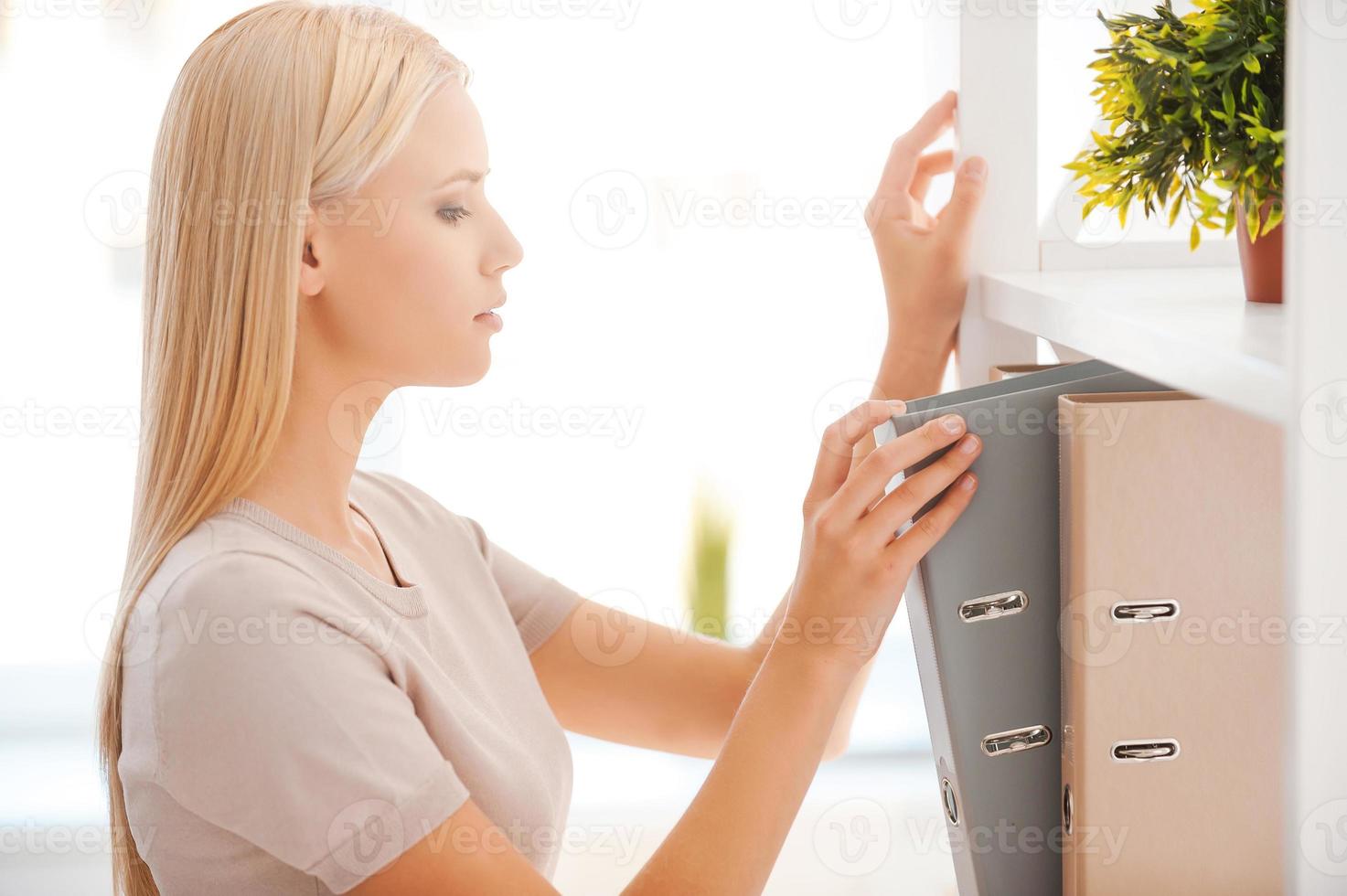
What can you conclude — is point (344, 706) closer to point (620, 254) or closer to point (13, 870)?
point (620, 254)

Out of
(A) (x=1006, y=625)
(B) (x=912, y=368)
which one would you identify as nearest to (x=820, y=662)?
(A) (x=1006, y=625)

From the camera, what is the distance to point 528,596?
3.57 ft

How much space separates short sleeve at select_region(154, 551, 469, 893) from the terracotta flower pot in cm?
56

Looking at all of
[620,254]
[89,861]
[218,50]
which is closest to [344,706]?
[218,50]

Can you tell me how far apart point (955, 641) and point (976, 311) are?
0.33 metres

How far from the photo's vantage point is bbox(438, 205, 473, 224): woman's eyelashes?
2.77ft

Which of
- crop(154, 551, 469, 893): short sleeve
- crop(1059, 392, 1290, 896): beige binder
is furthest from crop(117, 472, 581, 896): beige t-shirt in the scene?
crop(1059, 392, 1290, 896): beige binder

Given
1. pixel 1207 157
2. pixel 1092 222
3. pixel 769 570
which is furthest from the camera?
pixel 769 570

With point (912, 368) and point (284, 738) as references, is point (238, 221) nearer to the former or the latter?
point (284, 738)

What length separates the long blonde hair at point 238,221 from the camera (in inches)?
31.0

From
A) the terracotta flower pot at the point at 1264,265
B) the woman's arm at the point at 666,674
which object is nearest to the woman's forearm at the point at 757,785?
the woman's arm at the point at 666,674

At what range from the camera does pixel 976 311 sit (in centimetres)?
90

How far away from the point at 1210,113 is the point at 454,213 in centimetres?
52

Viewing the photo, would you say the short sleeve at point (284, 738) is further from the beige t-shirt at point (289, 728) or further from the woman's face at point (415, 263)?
the woman's face at point (415, 263)
